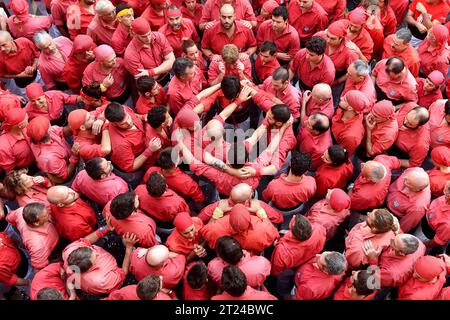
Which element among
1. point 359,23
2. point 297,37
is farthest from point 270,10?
point 359,23

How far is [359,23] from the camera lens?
671cm

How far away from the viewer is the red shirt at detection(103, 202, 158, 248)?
5.21m

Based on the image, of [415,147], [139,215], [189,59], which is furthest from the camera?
[189,59]

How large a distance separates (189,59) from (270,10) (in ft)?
5.85

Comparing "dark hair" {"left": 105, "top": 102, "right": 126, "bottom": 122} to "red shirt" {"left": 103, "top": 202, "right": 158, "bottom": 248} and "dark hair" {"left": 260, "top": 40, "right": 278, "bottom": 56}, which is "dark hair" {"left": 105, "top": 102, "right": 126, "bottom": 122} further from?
"dark hair" {"left": 260, "top": 40, "right": 278, "bottom": 56}

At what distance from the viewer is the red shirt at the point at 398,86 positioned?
251 inches

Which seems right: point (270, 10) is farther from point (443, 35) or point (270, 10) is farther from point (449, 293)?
point (449, 293)

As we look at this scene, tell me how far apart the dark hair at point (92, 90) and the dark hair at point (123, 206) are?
184 cm

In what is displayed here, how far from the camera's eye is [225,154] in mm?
5848

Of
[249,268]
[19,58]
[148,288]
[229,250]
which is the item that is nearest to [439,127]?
[249,268]

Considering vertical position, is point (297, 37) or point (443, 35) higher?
point (443, 35)

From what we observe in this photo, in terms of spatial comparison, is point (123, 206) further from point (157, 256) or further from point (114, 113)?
point (114, 113)

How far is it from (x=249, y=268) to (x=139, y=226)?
4.15 ft
